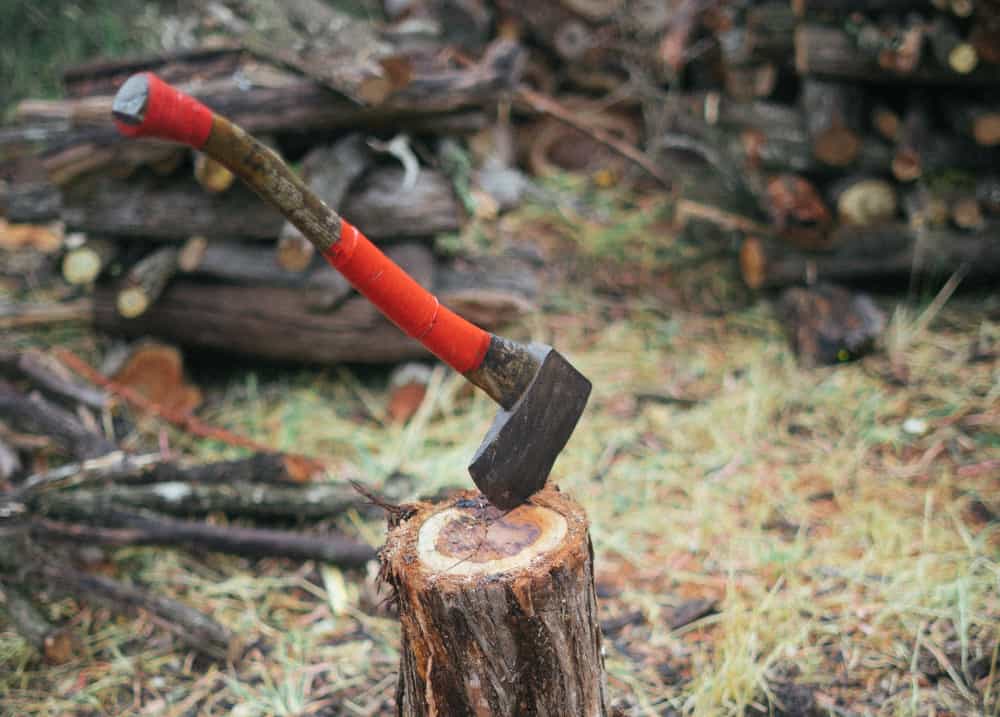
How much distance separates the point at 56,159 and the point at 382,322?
179 cm

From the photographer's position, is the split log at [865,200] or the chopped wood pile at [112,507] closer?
the chopped wood pile at [112,507]

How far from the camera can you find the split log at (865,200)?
15.9 ft

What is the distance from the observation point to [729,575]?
3.11m

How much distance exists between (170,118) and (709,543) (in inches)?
104

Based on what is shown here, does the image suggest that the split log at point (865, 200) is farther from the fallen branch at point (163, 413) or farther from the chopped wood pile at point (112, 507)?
the fallen branch at point (163, 413)

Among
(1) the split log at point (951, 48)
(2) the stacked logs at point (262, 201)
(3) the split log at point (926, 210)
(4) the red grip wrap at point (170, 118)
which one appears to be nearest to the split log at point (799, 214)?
(3) the split log at point (926, 210)

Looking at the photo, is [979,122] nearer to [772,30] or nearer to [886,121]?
[886,121]

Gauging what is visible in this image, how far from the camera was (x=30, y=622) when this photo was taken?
110 inches

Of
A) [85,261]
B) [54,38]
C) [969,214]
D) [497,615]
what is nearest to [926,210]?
[969,214]

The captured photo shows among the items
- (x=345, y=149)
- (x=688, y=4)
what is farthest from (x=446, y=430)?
(x=688, y=4)

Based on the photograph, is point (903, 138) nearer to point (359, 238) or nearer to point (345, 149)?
point (345, 149)

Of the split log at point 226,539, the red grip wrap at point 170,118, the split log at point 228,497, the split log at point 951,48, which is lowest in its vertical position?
the split log at point 226,539

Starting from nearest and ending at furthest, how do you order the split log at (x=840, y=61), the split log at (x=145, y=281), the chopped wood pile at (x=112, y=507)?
the chopped wood pile at (x=112, y=507)
the split log at (x=145, y=281)
the split log at (x=840, y=61)

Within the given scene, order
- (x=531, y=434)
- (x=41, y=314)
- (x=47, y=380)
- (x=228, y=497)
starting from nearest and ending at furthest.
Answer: (x=531, y=434) → (x=228, y=497) → (x=47, y=380) → (x=41, y=314)
